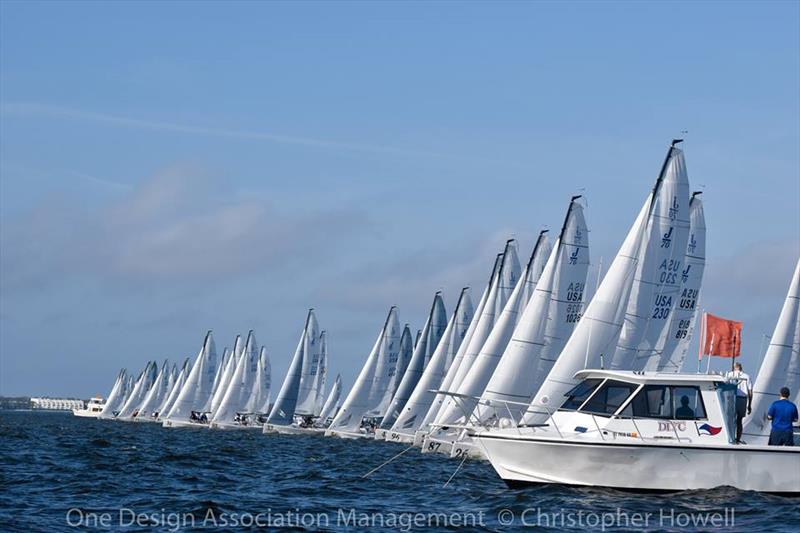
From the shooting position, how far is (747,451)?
83.6ft

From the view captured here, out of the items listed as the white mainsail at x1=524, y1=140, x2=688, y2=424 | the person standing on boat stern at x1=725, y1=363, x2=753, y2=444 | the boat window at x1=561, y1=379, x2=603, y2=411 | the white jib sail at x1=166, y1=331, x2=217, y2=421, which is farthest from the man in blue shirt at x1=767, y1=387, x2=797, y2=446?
the white jib sail at x1=166, y1=331, x2=217, y2=421

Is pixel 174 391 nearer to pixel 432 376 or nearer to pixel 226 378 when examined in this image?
pixel 226 378

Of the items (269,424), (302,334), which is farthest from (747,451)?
(302,334)

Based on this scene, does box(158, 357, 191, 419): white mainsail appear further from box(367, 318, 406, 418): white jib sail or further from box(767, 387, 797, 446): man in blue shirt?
box(767, 387, 797, 446): man in blue shirt

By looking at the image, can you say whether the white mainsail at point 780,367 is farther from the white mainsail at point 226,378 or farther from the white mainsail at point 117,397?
the white mainsail at point 117,397

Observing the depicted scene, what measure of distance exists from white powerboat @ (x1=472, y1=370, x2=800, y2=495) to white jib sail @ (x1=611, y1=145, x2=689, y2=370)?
1193 cm

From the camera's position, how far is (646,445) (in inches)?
1001

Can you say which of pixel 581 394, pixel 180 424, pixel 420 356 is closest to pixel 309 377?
pixel 180 424

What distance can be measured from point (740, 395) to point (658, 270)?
13747 millimetres

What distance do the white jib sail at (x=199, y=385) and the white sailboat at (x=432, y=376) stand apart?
154 ft

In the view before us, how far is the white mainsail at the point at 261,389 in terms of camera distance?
108938mm

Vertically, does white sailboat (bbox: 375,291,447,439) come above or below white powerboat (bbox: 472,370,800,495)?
above

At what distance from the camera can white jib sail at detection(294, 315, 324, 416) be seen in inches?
3794

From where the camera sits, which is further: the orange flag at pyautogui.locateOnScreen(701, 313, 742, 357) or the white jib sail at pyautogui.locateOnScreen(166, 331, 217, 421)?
the white jib sail at pyautogui.locateOnScreen(166, 331, 217, 421)
